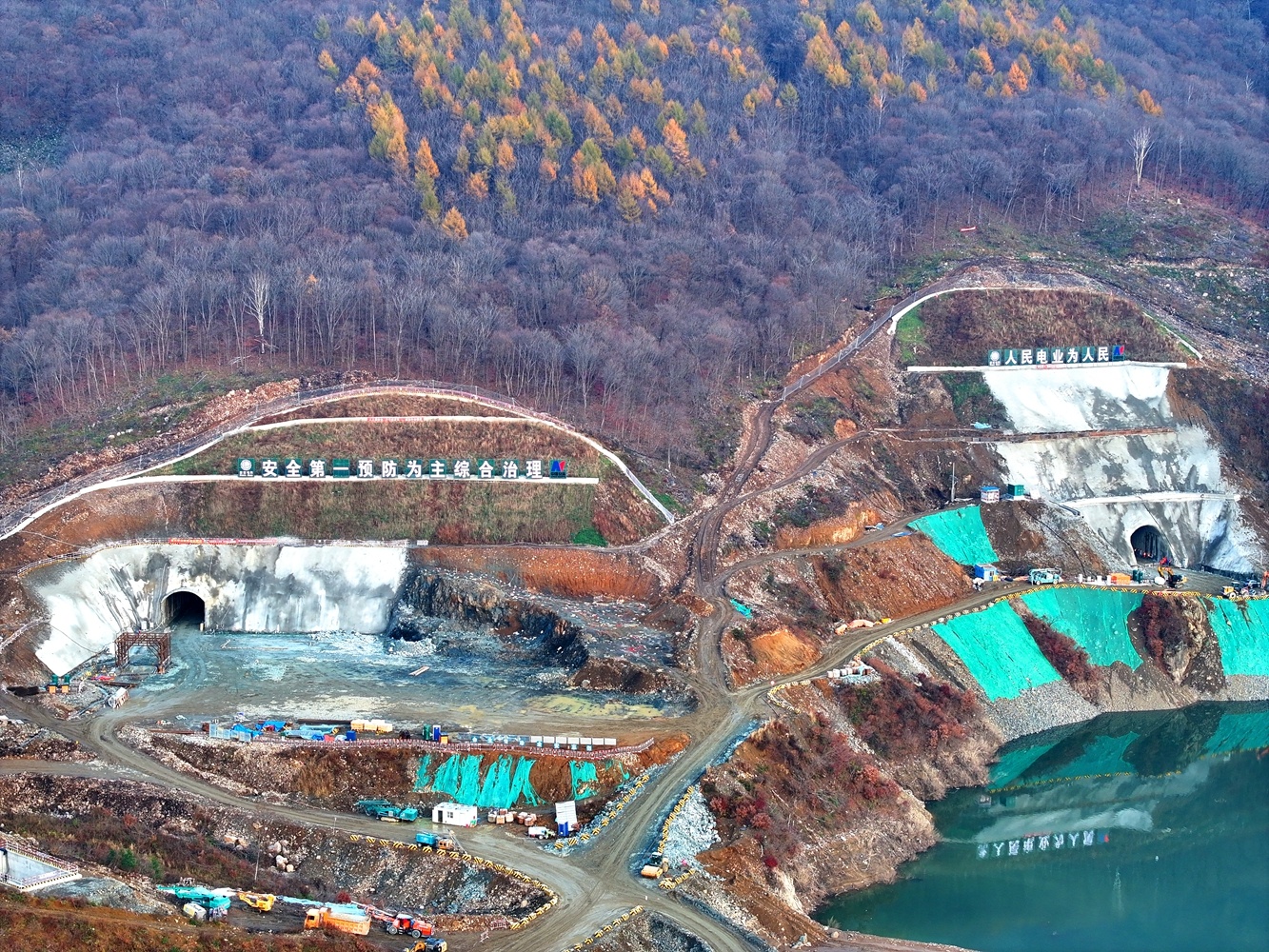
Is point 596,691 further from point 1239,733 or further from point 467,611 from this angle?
point 1239,733

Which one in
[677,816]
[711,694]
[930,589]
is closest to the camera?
[677,816]

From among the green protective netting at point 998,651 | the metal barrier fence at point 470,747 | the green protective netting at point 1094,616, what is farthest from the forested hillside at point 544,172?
the metal barrier fence at point 470,747

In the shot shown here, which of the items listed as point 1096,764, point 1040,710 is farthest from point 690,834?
point 1096,764

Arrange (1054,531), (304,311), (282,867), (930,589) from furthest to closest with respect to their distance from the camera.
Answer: (304,311) → (1054,531) → (930,589) → (282,867)

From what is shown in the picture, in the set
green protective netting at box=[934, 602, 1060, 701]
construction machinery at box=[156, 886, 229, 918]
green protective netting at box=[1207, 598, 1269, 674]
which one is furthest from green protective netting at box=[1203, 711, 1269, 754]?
construction machinery at box=[156, 886, 229, 918]

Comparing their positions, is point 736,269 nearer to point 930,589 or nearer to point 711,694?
point 930,589

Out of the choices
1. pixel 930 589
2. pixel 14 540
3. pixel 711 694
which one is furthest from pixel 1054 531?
pixel 14 540
